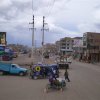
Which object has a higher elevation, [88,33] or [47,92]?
[88,33]

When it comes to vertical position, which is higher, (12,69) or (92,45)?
(92,45)

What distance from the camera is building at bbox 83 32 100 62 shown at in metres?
Answer: 99.6

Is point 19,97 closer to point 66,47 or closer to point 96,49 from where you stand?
point 96,49

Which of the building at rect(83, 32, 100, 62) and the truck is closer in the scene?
the truck

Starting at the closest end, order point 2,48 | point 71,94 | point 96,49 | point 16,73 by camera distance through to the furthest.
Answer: point 71,94, point 16,73, point 2,48, point 96,49

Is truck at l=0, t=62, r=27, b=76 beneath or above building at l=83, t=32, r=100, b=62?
beneath

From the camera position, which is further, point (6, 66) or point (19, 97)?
point (6, 66)

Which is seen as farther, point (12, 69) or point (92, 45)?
point (92, 45)

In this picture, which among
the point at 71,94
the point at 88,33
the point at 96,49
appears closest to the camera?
the point at 71,94

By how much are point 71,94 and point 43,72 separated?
14.3 meters

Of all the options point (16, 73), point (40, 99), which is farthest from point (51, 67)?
A: point (40, 99)

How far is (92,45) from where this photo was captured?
10719 centimetres

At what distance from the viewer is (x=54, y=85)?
26.0 m

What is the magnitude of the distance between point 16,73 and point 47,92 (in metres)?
17.0
